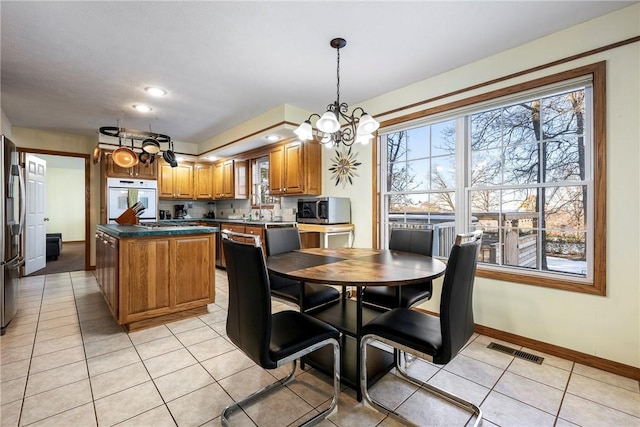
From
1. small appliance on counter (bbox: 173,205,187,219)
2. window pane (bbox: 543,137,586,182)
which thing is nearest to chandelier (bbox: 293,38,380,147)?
window pane (bbox: 543,137,586,182)

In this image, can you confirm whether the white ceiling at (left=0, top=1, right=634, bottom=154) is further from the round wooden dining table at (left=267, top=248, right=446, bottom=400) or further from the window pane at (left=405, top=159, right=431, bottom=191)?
the round wooden dining table at (left=267, top=248, right=446, bottom=400)

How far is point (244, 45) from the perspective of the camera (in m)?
2.40

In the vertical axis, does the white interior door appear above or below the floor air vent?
above

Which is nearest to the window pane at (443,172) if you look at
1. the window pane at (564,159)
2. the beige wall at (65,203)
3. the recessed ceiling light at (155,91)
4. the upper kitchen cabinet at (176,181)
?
the window pane at (564,159)

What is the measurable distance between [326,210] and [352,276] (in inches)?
82.6

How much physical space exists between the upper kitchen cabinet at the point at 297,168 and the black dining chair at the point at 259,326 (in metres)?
2.66

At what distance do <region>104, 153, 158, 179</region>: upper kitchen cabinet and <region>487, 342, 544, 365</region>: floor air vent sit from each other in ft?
17.8

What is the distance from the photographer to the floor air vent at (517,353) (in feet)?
7.17

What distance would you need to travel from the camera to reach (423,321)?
162cm

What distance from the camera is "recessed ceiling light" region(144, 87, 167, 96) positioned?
10.7ft

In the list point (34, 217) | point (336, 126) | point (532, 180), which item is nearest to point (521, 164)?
point (532, 180)

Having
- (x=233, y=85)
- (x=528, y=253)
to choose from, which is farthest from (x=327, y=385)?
(x=233, y=85)

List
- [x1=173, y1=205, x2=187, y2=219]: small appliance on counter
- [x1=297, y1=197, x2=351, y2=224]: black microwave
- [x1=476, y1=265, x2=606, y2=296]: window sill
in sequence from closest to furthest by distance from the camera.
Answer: [x1=476, y1=265, x2=606, y2=296]: window sill, [x1=297, y1=197, x2=351, y2=224]: black microwave, [x1=173, y1=205, x2=187, y2=219]: small appliance on counter

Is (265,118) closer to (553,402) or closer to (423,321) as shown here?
(423,321)
